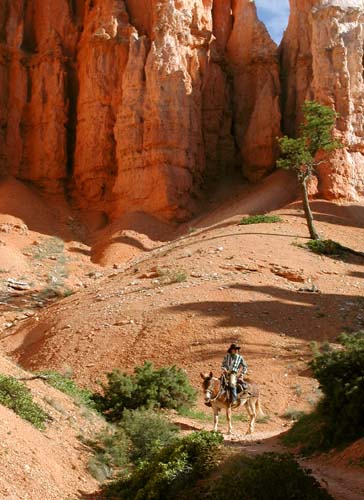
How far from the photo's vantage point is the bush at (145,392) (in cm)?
1211

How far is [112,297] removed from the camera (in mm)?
19188

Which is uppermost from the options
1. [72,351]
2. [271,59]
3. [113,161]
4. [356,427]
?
[271,59]

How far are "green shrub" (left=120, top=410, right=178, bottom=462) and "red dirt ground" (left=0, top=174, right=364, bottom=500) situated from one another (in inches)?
42.6

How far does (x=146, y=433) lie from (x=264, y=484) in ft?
12.0

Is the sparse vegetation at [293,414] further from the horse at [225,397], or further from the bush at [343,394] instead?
the bush at [343,394]

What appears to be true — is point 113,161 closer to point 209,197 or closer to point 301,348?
point 209,197

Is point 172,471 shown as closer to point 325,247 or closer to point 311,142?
point 325,247

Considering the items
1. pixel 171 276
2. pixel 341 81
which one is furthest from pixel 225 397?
pixel 341 81

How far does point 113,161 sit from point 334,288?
16.6 m

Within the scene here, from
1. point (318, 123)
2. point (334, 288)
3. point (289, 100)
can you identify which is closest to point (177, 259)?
point (334, 288)

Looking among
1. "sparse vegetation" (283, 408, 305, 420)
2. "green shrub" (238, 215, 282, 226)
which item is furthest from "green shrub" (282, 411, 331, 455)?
"green shrub" (238, 215, 282, 226)

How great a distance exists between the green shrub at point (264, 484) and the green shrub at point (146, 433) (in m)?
2.47

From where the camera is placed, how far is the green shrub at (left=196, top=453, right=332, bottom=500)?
612 centimetres

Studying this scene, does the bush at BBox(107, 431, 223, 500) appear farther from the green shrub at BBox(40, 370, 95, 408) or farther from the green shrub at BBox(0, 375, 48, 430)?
the green shrub at BBox(40, 370, 95, 408)
